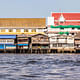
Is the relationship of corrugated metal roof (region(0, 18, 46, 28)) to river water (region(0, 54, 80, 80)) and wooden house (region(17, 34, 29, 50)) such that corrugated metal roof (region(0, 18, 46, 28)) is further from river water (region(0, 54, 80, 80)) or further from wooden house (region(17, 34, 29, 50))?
river water (region(0, 54, 80, 80))

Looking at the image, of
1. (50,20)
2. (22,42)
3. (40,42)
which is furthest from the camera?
(50,20)

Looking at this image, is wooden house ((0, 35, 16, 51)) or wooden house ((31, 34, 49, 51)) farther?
wooden house ((0, 35, 16, 51))

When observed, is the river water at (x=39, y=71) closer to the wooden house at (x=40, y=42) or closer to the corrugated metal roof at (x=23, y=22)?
the wooden house at (x=40, y=42)

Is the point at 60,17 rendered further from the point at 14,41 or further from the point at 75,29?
the point at 14,41

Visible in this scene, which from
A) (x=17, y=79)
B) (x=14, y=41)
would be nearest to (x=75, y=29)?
(x=14, y=41)

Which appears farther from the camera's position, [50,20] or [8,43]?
[50,20]

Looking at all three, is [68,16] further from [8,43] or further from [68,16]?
[8,43]

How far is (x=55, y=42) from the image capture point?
15088cm

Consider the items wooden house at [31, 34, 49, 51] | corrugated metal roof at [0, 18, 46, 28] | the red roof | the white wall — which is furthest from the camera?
the red roof

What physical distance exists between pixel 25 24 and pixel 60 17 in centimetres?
1766

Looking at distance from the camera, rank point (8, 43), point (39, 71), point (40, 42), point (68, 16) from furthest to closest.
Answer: point (68, 16)
point (8, 43)
point (40, 42)
point (39, 71)

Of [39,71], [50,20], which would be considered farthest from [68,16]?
[39,71]

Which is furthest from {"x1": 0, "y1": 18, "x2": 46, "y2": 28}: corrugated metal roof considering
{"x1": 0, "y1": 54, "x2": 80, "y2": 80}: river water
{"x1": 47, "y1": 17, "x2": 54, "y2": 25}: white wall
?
{"x1": 0, "y1": 54, "x2": 80, "y2": 80}: river water

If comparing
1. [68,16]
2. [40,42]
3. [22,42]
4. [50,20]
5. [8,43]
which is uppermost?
[68,16]
